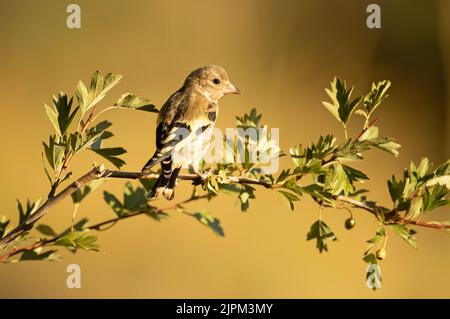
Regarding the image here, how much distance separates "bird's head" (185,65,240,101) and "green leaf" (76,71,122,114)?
1.80m

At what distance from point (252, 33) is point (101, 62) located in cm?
211

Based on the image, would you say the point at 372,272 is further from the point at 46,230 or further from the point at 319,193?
the point at 46,230

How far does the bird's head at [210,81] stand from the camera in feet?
13.0

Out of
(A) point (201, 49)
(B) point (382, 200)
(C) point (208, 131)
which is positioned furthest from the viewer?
(A) point (201, 49)

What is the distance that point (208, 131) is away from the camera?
3.49 meters

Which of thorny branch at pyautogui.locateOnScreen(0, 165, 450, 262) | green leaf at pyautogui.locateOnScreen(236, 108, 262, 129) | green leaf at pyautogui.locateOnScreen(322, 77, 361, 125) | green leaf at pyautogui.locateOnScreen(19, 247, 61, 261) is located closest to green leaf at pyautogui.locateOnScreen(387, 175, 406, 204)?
thorny branch at pyautogui.locateOnScreen(0, 165, 450, 262)

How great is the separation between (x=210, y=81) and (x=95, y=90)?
6.35 ft

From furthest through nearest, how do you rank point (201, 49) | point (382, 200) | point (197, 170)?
1. point (201, 49)
2. point (382, 200)
3. point (197, 170)

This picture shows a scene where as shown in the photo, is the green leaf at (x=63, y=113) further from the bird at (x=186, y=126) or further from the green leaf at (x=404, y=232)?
the green leaf at (x=404, y=232)

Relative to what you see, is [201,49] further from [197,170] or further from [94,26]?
[197,170]

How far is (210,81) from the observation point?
403cm

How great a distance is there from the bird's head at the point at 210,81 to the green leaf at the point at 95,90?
180 cm

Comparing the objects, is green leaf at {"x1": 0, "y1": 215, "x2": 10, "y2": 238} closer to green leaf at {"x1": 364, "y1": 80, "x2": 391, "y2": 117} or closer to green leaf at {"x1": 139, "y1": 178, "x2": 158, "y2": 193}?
green leaf at {"x1": 139, "y1": 178, "x2": 158, "y2": 193}

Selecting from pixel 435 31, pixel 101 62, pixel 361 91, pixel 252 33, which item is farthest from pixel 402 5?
pixel 101 62
